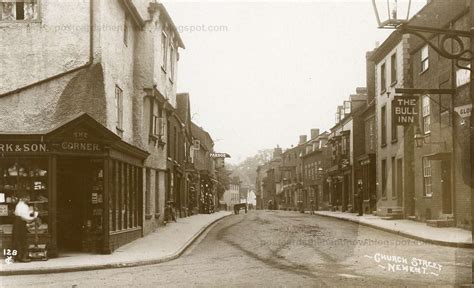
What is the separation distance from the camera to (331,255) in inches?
597

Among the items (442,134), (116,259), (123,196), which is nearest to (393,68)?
(442,134)

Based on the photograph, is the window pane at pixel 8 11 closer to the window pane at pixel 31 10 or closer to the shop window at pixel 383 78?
the window pane at pixel 31 10

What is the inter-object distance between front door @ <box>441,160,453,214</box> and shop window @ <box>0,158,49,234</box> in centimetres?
1582

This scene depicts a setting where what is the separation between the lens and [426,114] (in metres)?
27.9

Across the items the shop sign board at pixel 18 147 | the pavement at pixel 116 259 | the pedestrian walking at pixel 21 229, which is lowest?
the pavement at pixel 116 259

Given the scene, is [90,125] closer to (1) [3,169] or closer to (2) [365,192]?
(1) [3,169]

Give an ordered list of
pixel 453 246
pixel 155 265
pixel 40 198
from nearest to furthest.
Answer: pixel 155 265, pixel 40 198, pixel 453 246

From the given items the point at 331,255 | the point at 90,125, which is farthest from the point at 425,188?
the point at 90,125

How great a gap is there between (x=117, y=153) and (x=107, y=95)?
170cm

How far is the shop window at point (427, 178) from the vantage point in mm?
27906

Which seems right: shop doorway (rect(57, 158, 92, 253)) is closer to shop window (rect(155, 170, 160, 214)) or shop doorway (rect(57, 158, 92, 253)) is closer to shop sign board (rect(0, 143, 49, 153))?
shop sign board (rect(0, 143, 49, 153))

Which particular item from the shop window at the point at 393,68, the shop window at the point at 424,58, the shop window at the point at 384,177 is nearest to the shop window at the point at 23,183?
the shop window at the point at 424,58

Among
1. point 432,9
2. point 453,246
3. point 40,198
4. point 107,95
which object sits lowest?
point 453,246

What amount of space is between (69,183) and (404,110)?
539 inches
